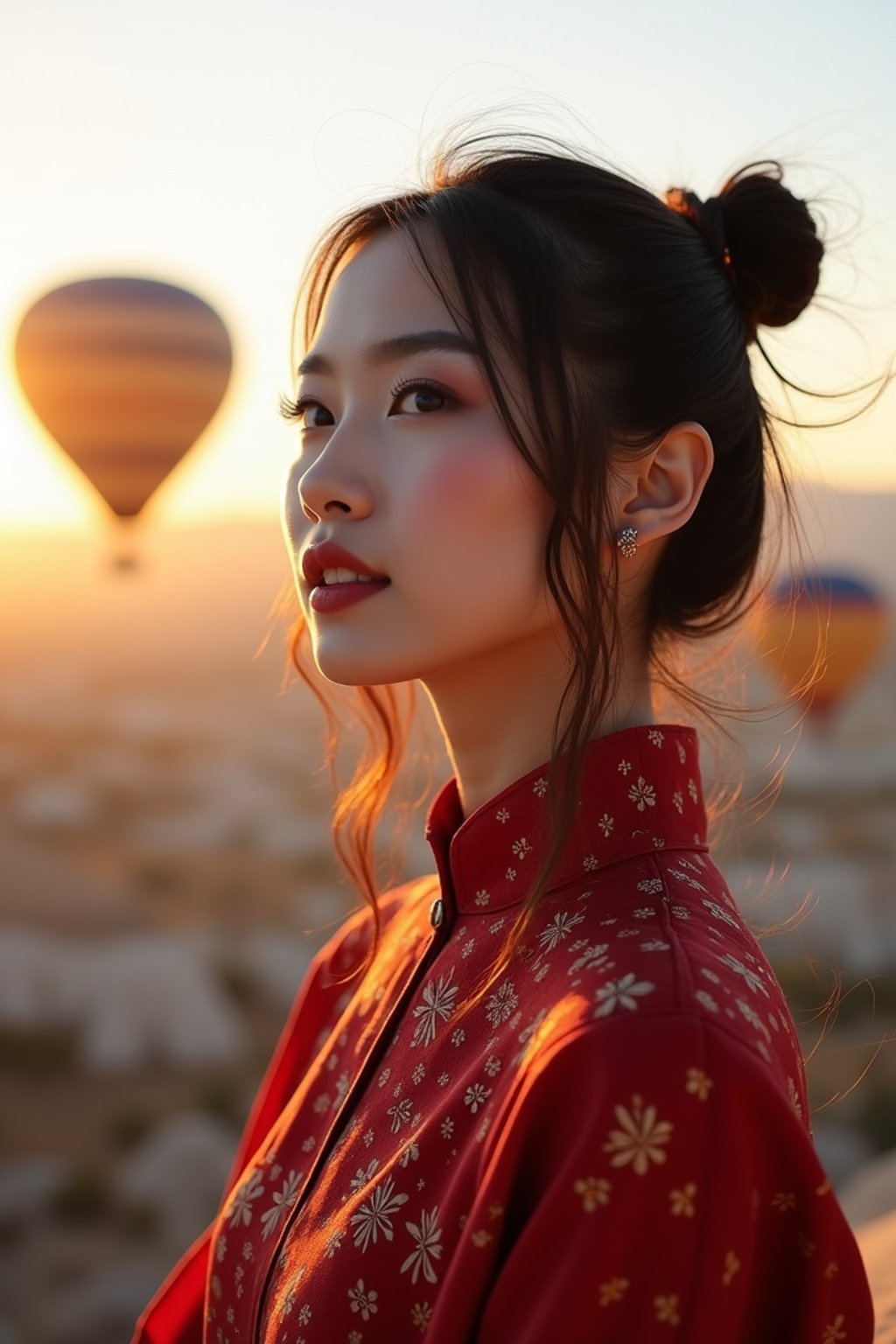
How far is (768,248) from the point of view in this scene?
1483 mm

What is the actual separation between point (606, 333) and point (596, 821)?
469mm

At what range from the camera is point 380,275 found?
127 cm

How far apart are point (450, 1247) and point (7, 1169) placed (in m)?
7.15

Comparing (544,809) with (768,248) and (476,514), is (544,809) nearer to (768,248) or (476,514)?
(476,514)

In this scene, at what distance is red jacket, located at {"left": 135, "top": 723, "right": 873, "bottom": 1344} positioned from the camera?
857mm

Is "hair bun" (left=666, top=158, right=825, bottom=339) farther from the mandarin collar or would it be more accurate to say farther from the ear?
the mandarin collar

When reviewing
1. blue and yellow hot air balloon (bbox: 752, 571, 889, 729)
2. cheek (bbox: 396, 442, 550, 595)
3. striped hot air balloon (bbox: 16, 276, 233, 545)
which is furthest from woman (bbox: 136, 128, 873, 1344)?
blue and yellow hot air balloon (bbox: 752, 571, 889, 729)

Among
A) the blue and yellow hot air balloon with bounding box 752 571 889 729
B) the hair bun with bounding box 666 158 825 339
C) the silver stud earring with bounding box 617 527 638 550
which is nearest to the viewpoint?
the silver stud earring with bounding box 617 527 638 550

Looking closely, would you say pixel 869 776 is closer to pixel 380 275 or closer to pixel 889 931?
pixel 889 931

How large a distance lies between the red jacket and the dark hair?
8 cm

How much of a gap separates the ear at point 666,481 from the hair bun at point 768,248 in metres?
0.29

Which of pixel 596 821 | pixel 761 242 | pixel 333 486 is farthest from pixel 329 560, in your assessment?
pixel 761 242

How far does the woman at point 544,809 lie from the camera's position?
2.85ft

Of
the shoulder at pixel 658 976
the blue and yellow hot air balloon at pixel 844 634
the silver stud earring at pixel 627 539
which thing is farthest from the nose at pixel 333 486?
the blue and yellow hot air balloon at pixel 844 634
